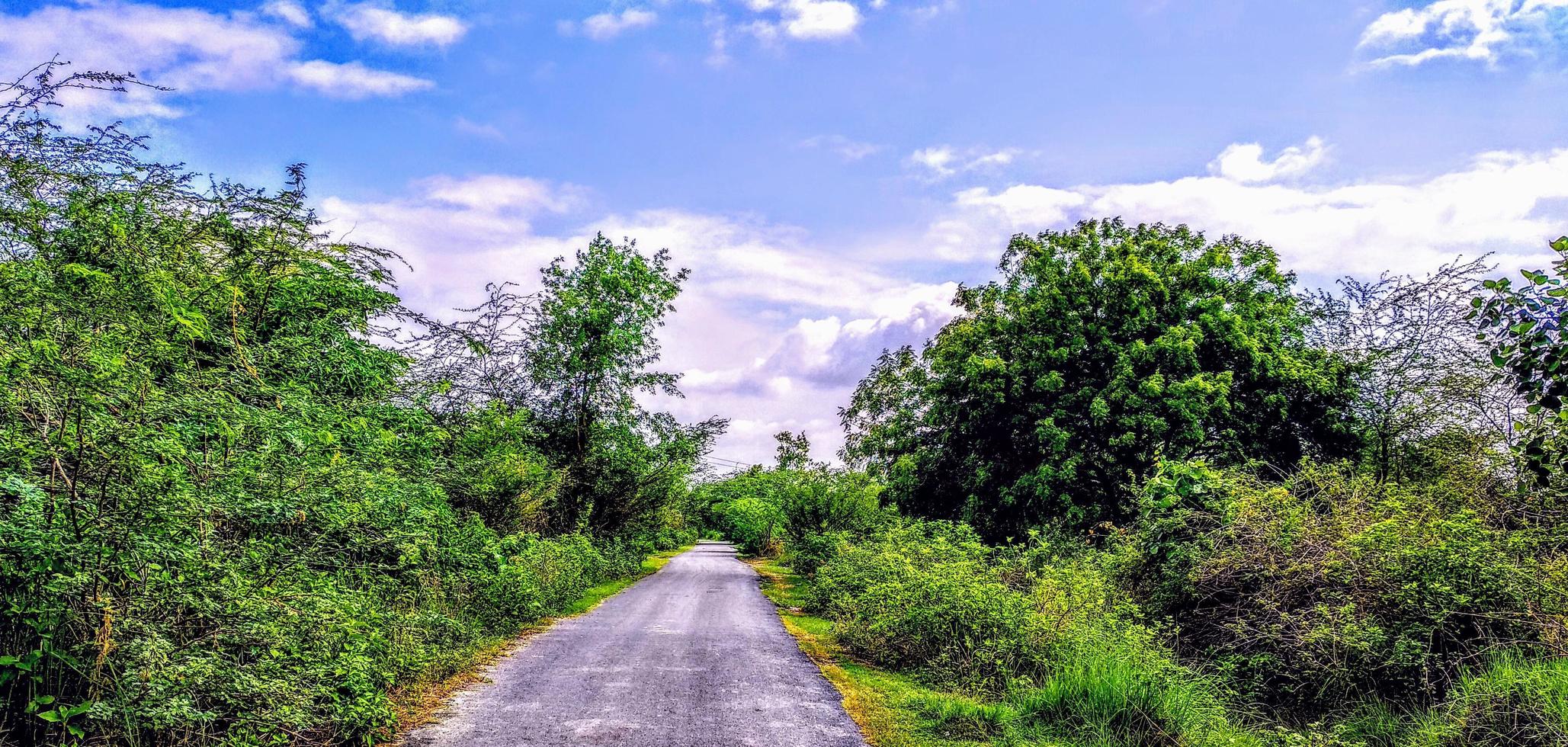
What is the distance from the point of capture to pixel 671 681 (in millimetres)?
9531

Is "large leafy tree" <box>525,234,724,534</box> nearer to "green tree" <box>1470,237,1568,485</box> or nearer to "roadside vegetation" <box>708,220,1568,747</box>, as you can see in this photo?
"roadside vegetation" <box>708,220,1568,747</box>

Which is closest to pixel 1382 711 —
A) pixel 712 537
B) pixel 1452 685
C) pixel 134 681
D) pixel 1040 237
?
pixel 1452 685

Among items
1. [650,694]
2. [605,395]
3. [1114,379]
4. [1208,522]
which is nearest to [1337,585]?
[1208,522]

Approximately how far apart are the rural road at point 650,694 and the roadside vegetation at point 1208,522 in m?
0.75

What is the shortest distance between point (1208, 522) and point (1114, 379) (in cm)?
736

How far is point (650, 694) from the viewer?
882 centimetres

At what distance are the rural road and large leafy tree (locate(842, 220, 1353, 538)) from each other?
27.9 feet

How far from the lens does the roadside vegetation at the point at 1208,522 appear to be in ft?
24.3

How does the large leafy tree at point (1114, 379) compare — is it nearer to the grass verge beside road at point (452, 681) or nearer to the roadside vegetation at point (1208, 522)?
the roadside vegetation at point (1208, 522)

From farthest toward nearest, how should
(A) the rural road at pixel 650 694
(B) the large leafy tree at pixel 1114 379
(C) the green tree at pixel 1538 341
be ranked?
(B) the large leafy tree at pixel 1114 379 → (A) the rural road at pixel 650 694 → (C) the green tree at pixel 1538 341

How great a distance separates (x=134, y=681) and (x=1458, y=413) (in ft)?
54.4

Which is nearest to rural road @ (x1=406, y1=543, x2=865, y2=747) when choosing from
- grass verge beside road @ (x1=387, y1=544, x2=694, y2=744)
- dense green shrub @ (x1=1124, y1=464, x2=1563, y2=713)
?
grass verge beside road @ (x1=387, y1=544, x2=694, y2=744)

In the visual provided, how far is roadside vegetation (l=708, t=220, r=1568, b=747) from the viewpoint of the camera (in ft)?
24.3

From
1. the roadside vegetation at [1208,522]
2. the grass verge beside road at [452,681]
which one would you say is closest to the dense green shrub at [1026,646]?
the roadside vegetation at [1208,522]
